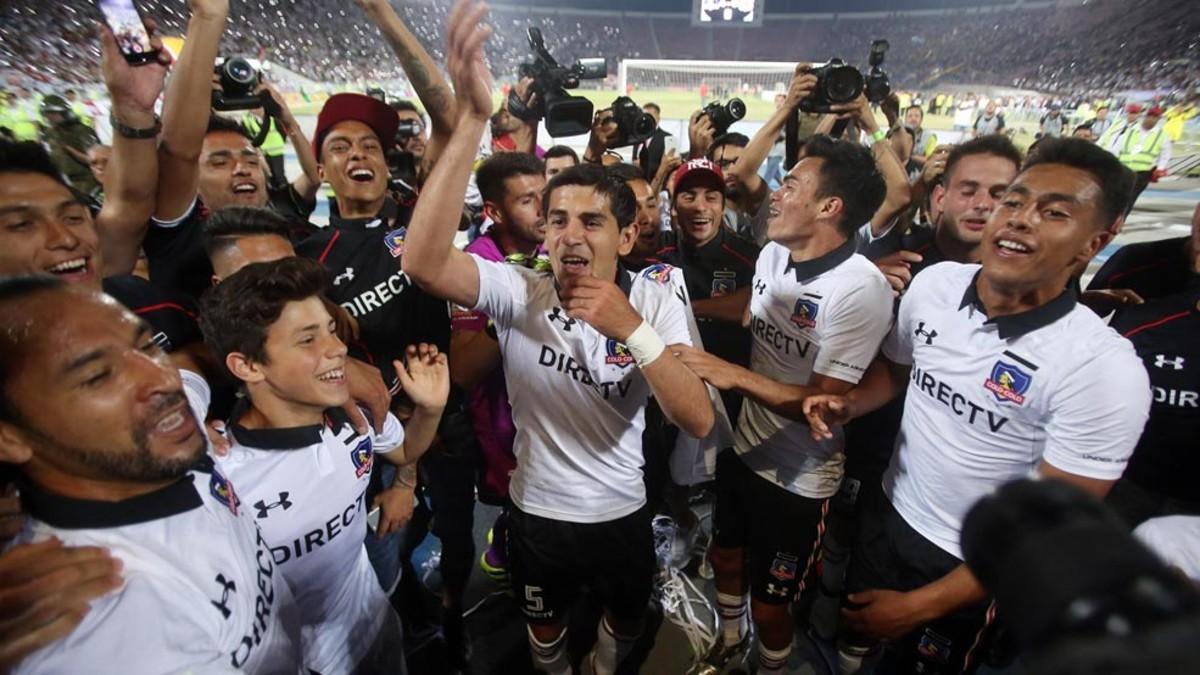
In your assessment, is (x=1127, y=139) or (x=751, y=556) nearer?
(x=751, y=556)

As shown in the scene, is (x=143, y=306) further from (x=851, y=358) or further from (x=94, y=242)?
(x=851, y=358)

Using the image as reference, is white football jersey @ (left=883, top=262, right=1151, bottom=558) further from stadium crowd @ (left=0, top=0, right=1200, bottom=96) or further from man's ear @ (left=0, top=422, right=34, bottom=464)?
stadium crowd @ (left=0, top=0, right=1200, bottom=96)

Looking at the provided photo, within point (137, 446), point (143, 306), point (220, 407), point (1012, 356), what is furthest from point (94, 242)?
point (1012, 356)

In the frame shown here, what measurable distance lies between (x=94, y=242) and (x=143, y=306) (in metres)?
0.23

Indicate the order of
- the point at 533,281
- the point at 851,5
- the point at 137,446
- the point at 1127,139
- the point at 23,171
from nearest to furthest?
the point at 137,446 < the point at 23,171 < the point at 533,281 < the point at 1127,139 < the point at 851,5

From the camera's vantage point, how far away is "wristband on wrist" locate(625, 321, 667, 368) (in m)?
1.50

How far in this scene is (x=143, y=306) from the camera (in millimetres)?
1735

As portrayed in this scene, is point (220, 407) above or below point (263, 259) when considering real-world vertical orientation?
below

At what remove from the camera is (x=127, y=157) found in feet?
5.80

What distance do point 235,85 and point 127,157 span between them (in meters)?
1.26

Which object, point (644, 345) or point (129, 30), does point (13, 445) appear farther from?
point (129, 30)

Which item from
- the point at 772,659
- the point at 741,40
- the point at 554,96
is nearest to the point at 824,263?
the point at 772,659

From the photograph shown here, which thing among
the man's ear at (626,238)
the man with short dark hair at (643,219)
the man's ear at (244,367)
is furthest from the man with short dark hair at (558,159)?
the man's ear at (244,367)

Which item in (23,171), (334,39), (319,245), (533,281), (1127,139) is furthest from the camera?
(334,39)
